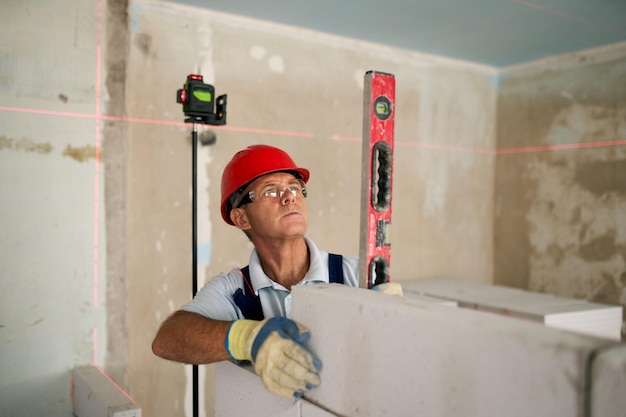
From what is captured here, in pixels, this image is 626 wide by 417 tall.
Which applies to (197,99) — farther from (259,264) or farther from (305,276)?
(305,276)

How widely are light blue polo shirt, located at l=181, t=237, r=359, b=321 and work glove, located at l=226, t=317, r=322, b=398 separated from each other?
1.46 feet

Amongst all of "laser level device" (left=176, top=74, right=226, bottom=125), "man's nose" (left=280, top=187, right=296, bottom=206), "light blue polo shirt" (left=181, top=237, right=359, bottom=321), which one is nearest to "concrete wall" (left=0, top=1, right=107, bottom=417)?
"laser level device" (left=176, top=74, right=226, bottom=125)

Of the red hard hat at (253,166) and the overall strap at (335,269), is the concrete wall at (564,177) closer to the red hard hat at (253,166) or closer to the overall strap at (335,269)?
the overall strap at (335,269)

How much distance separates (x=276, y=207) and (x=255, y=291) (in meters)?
0.30

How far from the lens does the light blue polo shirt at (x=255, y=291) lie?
174cm

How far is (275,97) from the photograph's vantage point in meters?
3.42

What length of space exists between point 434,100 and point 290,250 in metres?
2.64

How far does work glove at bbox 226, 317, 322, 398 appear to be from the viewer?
122 centimetres

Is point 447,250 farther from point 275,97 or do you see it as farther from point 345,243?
point 275,97

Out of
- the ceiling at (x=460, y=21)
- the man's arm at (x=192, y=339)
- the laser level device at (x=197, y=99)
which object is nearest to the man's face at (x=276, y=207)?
the man's arm at (x=192, y=339)

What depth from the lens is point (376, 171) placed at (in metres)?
1.41

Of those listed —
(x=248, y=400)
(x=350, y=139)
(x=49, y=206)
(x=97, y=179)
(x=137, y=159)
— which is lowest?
(x=248, y=400)

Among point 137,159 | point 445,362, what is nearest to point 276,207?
Answer: point 445,362

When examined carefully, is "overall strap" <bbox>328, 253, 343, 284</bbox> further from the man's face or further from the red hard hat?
the red hard hat
